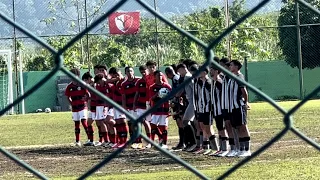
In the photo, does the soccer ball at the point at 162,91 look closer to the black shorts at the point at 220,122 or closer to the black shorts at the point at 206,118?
the black shorts at the point at 206,118

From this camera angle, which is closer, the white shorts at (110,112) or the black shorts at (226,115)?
the black shorts at (226,115)

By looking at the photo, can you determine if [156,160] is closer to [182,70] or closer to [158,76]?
[182,70]

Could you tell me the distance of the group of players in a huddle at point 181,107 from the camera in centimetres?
1236

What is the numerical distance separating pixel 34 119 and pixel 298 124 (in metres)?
11.5

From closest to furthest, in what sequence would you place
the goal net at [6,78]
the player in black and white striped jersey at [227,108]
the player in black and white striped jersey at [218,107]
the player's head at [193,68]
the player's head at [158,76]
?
the player in black and white striped jersey at [227,108] → the player in black and white striped jersey at [218,107] → the player's head at [193,68] → the player's head at [158,76] → the goal net at [6,78]

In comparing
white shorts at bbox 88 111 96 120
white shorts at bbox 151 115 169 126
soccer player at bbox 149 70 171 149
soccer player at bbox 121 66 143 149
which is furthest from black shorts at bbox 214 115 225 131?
white shorts at bbox 88 111 96 120

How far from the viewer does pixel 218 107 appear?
12656 mm

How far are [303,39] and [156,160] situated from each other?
2179cm

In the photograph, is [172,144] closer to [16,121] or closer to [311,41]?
[16,121]

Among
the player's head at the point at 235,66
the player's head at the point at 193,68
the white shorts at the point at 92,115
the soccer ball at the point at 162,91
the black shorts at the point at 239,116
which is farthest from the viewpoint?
the white shorts at the point at 92,115

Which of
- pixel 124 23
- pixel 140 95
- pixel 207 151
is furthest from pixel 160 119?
pixel 124 23

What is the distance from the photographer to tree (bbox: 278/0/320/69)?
108 feet

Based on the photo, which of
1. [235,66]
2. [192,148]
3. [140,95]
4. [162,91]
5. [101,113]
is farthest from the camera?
[101,113]

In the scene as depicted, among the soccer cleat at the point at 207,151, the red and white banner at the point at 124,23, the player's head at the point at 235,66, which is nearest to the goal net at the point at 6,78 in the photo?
the red and white banner at the point at 124,23
